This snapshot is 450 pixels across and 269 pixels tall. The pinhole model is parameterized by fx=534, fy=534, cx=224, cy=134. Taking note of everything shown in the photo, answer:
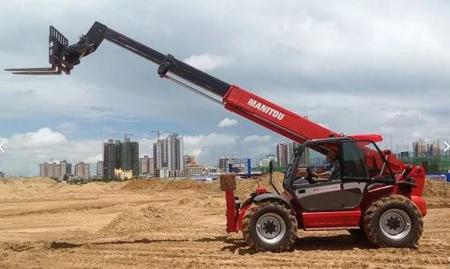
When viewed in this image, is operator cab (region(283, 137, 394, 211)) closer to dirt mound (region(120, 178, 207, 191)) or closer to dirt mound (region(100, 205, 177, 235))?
dirt mound (region(100, 205, 177, 235))

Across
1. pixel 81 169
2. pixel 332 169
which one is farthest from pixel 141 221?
pixel 81 169

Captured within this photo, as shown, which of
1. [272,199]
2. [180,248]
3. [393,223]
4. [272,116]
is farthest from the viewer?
→ [272,116]

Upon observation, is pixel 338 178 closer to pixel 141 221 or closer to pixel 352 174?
pixel 352 174

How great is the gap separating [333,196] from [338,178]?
420 mm

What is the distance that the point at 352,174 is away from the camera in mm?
11891

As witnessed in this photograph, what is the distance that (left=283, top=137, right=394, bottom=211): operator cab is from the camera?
1184 cm

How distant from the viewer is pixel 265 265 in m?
10.4

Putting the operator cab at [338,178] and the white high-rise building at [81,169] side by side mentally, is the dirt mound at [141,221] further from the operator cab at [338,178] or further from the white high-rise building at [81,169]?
the white high-rise building at [81,169]

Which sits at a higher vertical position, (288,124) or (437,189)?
(288,124)

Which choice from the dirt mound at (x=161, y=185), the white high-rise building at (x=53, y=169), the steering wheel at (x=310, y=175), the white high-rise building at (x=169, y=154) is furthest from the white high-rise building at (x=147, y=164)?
the steering wheel at (x=310, y=175)

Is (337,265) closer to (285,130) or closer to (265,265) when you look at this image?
(265,265)

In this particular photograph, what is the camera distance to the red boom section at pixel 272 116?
12.9m

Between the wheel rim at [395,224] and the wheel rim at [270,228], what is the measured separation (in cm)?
218

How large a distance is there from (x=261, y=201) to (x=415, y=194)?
3570 millimetres
